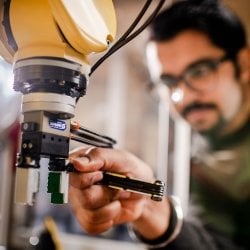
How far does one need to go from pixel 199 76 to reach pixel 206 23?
181 mm

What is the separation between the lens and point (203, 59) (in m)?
1.49

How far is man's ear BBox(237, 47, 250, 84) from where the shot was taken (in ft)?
5.04

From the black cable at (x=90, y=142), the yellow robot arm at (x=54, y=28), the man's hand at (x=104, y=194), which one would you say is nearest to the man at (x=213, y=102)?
the man's hand at (x=104, y=194)

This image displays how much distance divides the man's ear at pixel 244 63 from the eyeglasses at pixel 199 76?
2.4 inches

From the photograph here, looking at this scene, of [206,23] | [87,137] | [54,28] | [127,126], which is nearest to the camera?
[54,28]

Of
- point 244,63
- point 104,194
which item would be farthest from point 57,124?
point 244,63

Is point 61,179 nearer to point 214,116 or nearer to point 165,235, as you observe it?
point 165,235

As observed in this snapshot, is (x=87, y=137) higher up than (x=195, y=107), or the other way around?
(x=195, y=107)

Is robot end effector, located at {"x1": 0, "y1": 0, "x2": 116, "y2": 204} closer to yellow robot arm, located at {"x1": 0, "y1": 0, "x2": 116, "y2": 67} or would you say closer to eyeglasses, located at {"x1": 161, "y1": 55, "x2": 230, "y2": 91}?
yellow robot arm, located at {"x1": 0, "y1": 0, "x2": 116, "y2": 67}

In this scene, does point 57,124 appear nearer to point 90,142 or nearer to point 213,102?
point 90,142

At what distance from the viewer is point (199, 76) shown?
1.48 m

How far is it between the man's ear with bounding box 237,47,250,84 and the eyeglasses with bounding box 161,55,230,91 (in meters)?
0.06

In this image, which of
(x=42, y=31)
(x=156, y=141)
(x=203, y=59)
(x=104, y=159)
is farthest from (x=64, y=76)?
(x=156, y=141)

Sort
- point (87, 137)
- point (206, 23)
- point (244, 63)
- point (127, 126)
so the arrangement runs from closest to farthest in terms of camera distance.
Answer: point (87, 137), point (206, 23), point (244, 63), point (127, 126)
